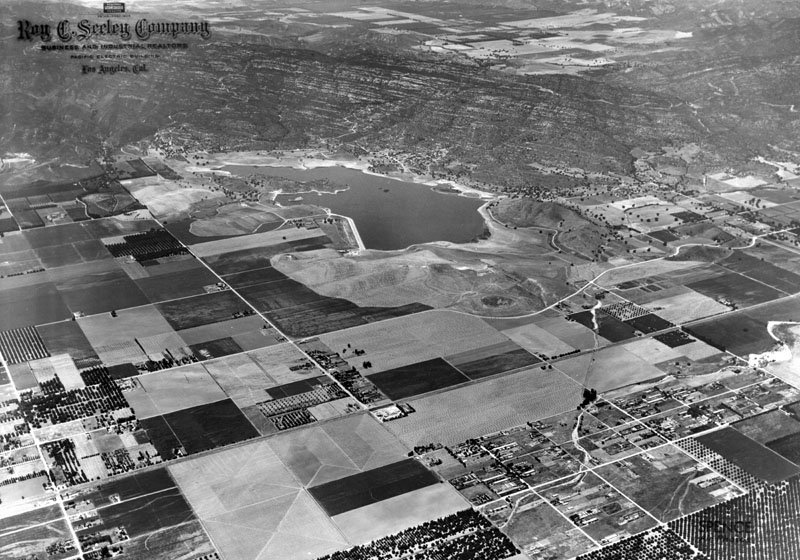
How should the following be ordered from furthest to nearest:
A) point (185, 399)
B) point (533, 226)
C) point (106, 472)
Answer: point (533, 226) < point (185, 399) < point (106, 472)

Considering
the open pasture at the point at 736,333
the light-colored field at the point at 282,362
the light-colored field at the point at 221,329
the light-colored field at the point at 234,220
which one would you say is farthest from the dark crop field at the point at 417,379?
the light-colored field at the point at 234,220

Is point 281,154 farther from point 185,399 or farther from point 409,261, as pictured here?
point 185,399

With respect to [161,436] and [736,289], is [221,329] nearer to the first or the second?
[161,436]

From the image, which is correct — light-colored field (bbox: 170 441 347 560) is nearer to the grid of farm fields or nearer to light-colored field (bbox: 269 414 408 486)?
the grid of farm fields

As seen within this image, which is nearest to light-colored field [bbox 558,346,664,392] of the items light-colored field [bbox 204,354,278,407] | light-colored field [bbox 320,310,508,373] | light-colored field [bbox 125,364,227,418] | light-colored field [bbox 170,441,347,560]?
light-colored field [bbox 320,310,508,373]

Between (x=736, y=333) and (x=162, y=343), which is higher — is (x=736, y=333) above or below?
above

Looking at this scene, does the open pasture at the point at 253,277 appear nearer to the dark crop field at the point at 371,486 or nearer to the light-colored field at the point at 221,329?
the light-colored field at the point at 221,329

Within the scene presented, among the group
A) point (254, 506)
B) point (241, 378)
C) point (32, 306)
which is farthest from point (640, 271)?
point (32, 306)

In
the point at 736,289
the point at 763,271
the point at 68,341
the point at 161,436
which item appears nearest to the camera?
the point at 161,436

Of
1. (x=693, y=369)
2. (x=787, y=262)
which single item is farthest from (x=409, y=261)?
(x=787, y=262)
